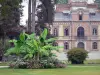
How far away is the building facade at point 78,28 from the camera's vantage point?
52906 mm

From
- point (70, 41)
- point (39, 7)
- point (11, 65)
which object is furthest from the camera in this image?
point (70, 41)

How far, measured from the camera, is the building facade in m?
52.9

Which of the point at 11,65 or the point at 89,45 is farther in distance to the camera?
the point at 89,45

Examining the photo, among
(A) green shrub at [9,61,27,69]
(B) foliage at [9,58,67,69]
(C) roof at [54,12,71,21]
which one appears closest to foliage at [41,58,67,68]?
(B) foliage at [9,58,67,69]

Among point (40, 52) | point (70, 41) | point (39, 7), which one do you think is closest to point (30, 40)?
point (40, 52)

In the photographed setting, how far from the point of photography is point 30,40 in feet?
65.4

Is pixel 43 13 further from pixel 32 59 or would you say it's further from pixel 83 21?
pixel 83 21

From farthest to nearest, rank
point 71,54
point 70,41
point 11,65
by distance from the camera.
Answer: point 70,41, point 71,54, point 11,65

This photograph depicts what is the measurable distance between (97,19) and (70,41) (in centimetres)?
621

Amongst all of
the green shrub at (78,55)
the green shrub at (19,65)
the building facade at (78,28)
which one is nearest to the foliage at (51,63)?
the green shrub at (19,65)

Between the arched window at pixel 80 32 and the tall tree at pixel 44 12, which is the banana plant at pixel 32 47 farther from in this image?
the arched window at pixel 80 32

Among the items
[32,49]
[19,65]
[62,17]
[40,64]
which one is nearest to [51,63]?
[40,64]

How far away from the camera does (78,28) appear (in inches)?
2112

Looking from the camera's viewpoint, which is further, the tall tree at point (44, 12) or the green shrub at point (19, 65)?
the tall tree at point (44, 12)
